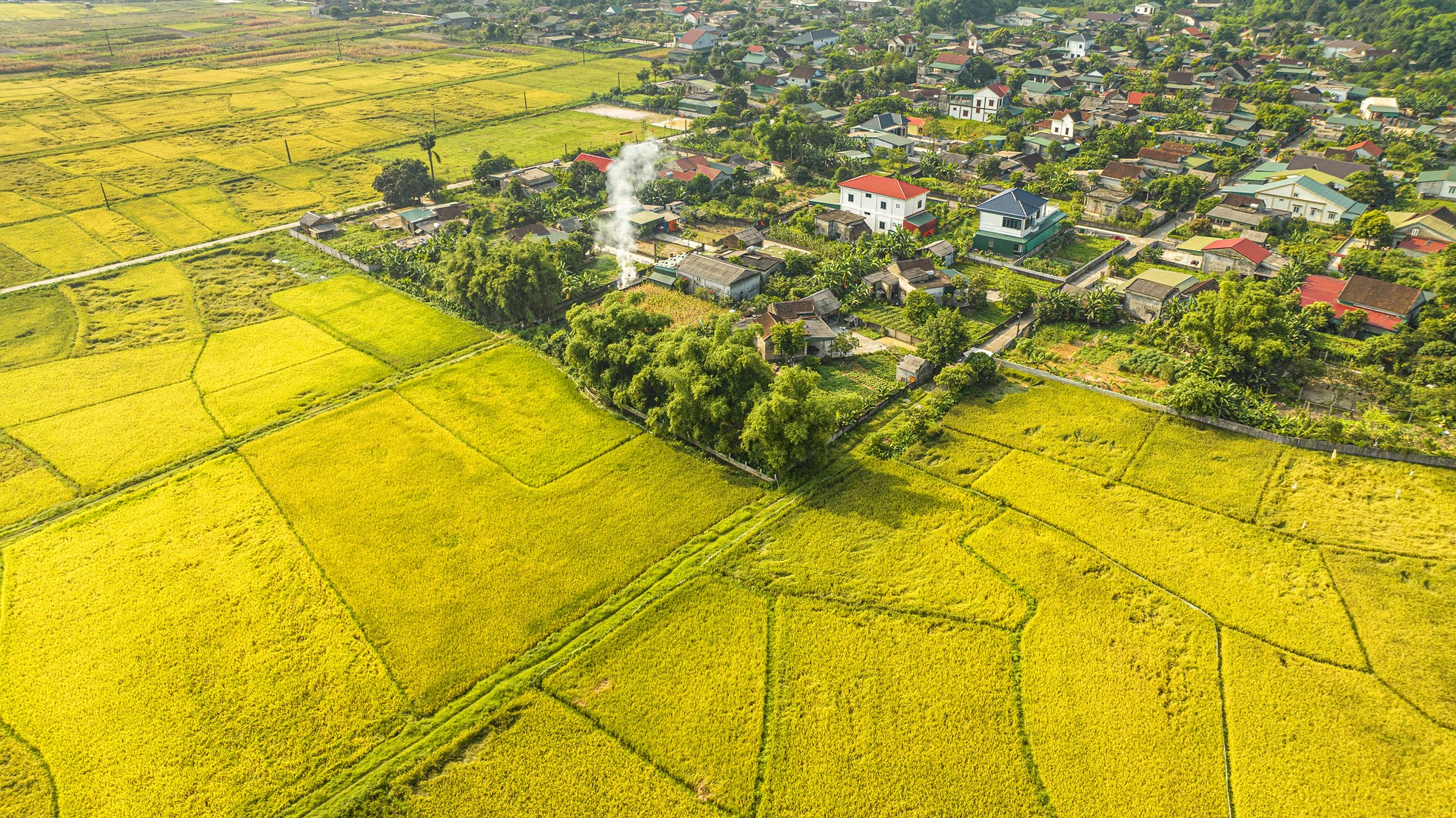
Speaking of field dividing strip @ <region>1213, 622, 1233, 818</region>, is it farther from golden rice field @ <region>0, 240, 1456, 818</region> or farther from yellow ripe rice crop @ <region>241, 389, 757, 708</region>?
yellow ripe rice crop @ <region>241, 389, 757, 708</region>

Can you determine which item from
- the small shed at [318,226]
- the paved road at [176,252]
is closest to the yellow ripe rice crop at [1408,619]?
the small shed at [318,226]

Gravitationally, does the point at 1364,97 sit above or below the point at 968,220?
above

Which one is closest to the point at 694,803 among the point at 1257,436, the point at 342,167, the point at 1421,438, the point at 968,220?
the point at 1257,436

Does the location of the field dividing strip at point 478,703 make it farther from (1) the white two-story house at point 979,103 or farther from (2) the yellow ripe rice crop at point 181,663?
(1) the white two-story house at point 979,103

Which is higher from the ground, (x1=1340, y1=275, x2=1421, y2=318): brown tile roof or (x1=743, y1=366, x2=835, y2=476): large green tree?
(x1=1340, y1=275, x2=1421, y2=318): brown tile roof

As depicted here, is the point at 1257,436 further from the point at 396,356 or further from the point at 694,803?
the point at 396,356

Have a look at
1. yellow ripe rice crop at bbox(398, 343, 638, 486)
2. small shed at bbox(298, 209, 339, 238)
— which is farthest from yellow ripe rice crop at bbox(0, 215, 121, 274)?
yellow ripe rice crop at bbox(398, 343, 638, 486)

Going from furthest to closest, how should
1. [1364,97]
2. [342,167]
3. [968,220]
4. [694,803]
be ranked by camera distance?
1. [1364,97]
2. [342,167]
3. [968,220]
4. [694,803]
